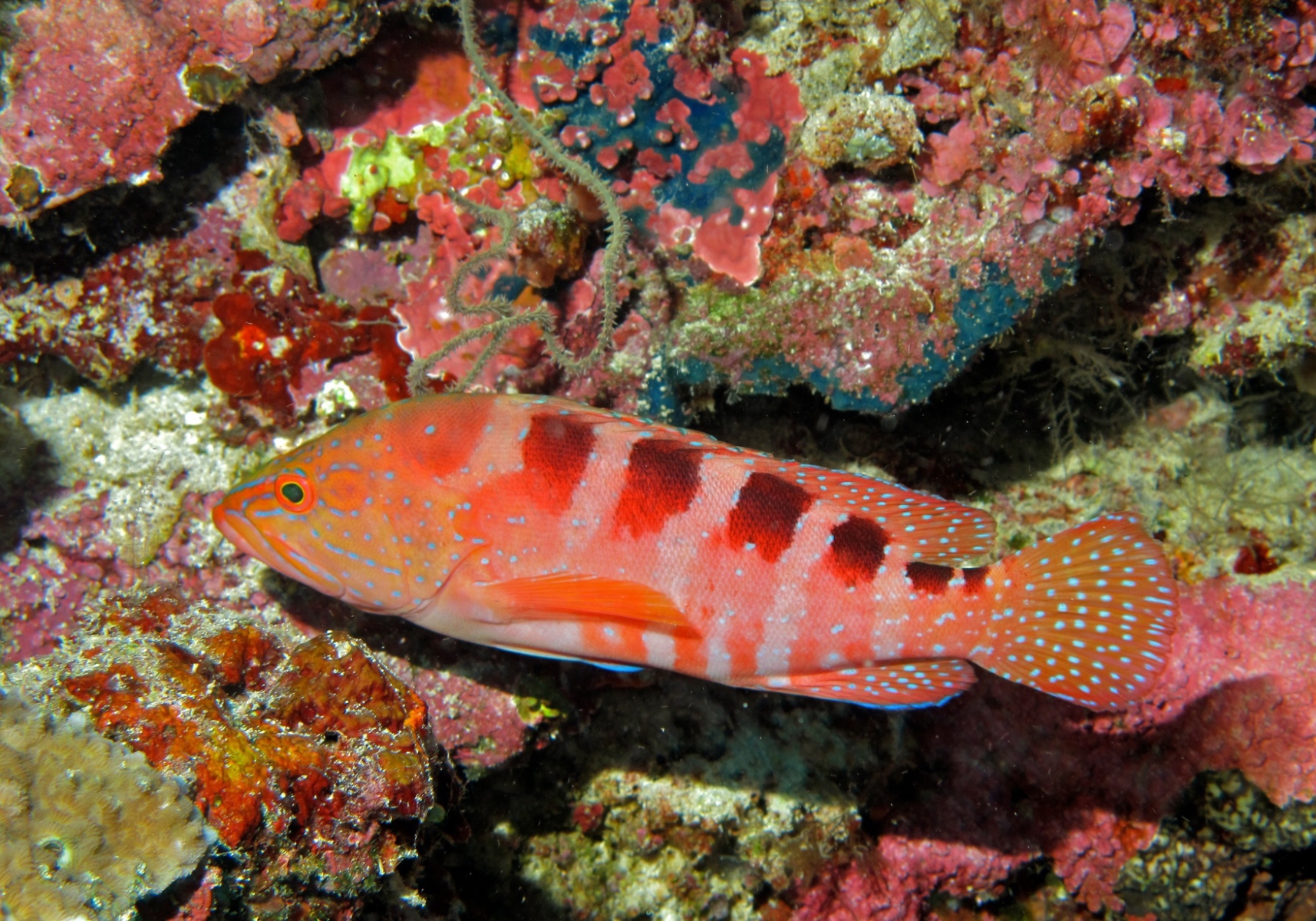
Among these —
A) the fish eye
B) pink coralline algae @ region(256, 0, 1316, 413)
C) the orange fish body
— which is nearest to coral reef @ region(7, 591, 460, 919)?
the orange fish body

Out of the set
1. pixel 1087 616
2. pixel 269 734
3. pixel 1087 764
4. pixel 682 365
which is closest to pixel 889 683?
pixel 1087 616

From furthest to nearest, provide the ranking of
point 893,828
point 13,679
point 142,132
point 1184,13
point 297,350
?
point 893,828 < point 297,350 < point 142,132 < point 1184,13 < point 13,679

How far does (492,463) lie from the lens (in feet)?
10.4

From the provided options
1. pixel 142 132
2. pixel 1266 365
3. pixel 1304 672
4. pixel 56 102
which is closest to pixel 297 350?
pixel 142 132

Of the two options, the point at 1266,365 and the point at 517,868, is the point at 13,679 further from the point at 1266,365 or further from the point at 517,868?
the point at 1266,365

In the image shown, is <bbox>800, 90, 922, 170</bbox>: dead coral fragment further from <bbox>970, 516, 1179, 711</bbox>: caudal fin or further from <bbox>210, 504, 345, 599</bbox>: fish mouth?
<bbox>210, 504, 345, 599</bbox>: fish mouth

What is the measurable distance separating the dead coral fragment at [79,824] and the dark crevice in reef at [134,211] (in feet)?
9.15

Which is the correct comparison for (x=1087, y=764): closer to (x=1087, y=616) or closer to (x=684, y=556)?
(x=1087, y=616)

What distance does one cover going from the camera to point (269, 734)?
2.65 meters

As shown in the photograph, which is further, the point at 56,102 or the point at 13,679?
the point at 56,102

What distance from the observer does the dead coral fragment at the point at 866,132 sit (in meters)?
3.62

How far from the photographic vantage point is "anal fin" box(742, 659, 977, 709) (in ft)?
10.6

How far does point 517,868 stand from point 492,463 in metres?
2.97

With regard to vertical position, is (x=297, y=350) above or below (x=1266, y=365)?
below
